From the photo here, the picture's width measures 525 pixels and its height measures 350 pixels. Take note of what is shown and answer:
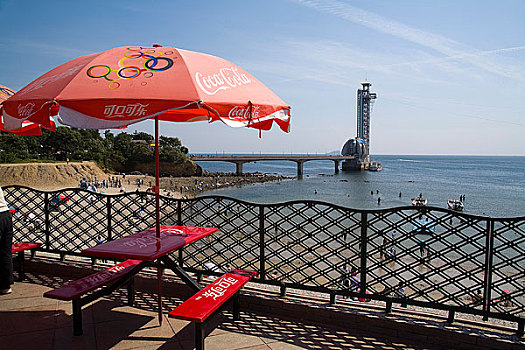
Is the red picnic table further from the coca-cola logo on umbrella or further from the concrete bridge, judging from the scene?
the concrete bridge

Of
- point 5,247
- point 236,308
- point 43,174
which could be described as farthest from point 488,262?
point 43,174

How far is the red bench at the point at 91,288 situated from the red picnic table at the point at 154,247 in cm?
4

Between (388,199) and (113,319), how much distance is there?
5182 centimetres

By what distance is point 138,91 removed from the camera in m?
2.70

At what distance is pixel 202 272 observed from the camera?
13.6 feet

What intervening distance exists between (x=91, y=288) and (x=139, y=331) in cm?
63

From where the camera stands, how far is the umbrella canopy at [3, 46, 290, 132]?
263 centimetres

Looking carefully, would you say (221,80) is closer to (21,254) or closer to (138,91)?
(138,91)

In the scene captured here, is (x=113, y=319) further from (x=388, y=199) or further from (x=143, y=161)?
(x=143, y=161)

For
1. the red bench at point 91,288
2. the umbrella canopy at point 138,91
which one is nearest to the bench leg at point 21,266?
the red bench at point 91,288

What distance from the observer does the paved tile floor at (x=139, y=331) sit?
3152mm

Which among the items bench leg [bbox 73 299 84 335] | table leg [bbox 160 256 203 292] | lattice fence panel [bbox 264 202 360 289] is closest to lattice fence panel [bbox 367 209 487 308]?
lattice fence panel [bbox 264 202 360 289]

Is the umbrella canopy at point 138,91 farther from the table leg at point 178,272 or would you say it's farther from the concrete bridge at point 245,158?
the concrete bridge at point 245,158

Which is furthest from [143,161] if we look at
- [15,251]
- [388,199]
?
[15,251]
